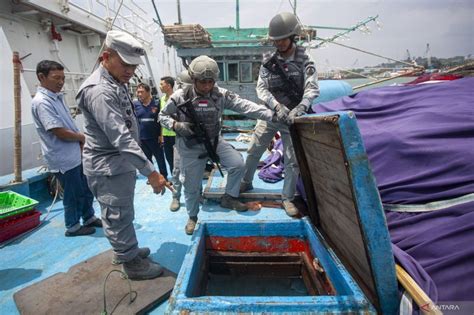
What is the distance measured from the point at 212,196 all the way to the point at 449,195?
102 inches

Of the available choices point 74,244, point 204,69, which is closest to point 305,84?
point 204,69

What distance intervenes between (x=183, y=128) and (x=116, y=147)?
1100 millimetres

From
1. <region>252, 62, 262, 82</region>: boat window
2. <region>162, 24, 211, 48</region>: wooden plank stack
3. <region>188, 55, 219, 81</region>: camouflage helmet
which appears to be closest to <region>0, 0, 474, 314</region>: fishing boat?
<region>188, 55, 219, 81</region>: camouflage helmet

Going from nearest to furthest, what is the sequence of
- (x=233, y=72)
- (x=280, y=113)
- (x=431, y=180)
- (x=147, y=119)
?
(x=431, y=180) → (x=280, y=113) → (x=147, y=119) → (x=233, y=72)

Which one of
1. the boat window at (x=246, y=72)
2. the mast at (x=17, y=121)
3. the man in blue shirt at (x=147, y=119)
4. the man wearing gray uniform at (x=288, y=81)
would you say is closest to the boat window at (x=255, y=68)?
the boat window at (x=246, y=72)

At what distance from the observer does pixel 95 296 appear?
2004 millimetres

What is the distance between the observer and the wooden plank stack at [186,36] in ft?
22.9

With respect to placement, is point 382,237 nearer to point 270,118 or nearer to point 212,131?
point 270,118

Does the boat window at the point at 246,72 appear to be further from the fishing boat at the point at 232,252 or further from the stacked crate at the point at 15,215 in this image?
the stacked crate at the point at 15,215

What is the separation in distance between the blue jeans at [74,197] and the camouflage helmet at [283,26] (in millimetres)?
2652

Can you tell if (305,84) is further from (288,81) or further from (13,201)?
(13,201)

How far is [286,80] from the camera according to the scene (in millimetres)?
3104

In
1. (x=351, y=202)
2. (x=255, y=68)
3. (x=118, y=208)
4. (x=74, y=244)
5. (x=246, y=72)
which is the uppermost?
(x=255, y=68)

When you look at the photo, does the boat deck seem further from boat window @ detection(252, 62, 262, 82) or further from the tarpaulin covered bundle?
boat window @ detection(252, 62, 262, 82)
